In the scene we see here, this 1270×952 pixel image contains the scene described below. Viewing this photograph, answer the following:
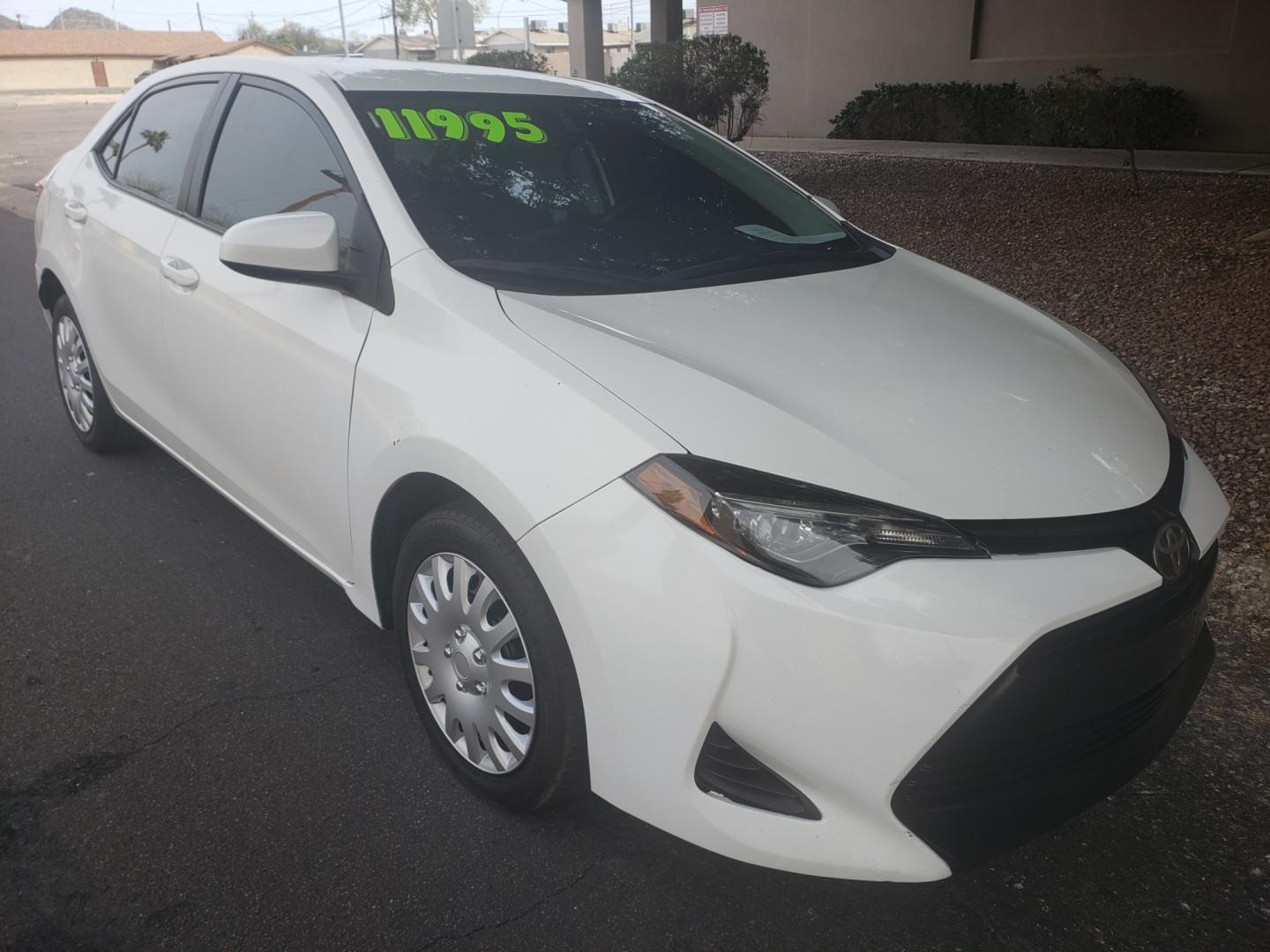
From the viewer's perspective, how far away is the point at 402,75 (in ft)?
10.7

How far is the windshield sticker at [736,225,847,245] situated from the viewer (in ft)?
10.9

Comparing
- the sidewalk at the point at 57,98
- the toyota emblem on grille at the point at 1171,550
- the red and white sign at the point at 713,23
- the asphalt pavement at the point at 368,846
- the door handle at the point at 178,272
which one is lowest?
the sidewalk at the point at 57,98

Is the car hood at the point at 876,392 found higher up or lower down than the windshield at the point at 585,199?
lower down

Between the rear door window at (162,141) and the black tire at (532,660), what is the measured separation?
6.60ft

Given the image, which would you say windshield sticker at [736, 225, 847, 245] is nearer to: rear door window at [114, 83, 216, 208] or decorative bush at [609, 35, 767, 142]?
rear door window at [114, 83, 216, 208]

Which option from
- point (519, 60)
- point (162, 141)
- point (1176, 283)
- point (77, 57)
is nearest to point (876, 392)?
point (162, 141)

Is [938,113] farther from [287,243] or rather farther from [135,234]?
[287,243]

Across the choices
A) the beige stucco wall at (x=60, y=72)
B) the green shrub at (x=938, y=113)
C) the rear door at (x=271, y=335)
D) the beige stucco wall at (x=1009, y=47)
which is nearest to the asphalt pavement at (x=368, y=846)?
the rear door at (x=271, y=335)

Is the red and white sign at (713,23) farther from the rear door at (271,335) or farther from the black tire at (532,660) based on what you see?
the black tire at (532,660)

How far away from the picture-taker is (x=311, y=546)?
3.06m

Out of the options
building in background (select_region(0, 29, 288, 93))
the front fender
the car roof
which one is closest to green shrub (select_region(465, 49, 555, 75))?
the car roof

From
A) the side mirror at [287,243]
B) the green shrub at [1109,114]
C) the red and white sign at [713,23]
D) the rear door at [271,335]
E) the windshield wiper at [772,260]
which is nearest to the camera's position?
the side mirror at [287,243]

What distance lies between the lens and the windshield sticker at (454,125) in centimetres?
298

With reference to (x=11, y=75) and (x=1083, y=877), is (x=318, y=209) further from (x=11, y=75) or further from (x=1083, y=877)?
(x=11, y=75)
